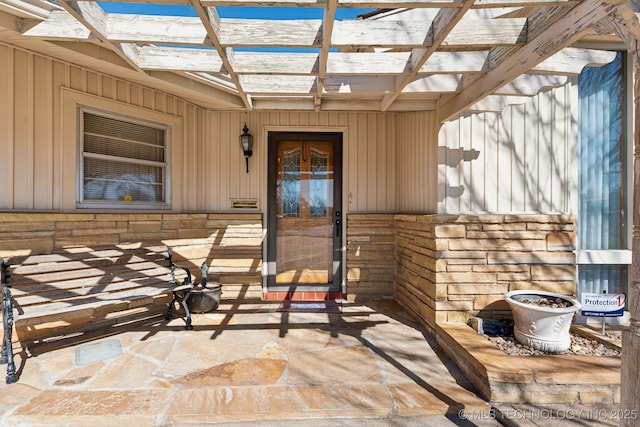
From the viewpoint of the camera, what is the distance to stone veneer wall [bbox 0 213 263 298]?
2576 millimetres

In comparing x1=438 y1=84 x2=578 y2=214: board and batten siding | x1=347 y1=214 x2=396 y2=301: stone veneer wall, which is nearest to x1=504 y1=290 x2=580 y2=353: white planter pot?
x1=438 y1=84 x2=578 y2=214: board and batten siding

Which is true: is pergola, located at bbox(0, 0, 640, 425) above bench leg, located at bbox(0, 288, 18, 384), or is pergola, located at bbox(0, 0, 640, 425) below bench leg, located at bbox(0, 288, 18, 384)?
above

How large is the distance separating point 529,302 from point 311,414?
199cm

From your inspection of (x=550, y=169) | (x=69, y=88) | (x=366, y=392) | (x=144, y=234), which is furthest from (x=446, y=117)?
(x=69, y=88)

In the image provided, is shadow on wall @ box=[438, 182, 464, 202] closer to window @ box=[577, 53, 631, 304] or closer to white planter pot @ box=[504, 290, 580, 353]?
white planter pot @ box=[504, 290, 580, 353]

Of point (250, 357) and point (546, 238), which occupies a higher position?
point (546, 238)

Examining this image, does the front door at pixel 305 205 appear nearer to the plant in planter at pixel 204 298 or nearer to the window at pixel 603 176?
the plant in planter at pixel 204 298

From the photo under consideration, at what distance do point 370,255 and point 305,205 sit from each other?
106 centimetres

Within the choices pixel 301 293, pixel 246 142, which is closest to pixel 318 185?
pixel 246 142

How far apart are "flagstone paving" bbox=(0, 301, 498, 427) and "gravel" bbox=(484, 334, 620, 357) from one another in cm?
50

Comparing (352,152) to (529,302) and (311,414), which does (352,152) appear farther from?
(311,414)

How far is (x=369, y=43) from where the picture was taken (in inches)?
77.7

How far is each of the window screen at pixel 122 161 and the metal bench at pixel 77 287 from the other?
0.62m

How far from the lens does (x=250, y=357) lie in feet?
7.89
